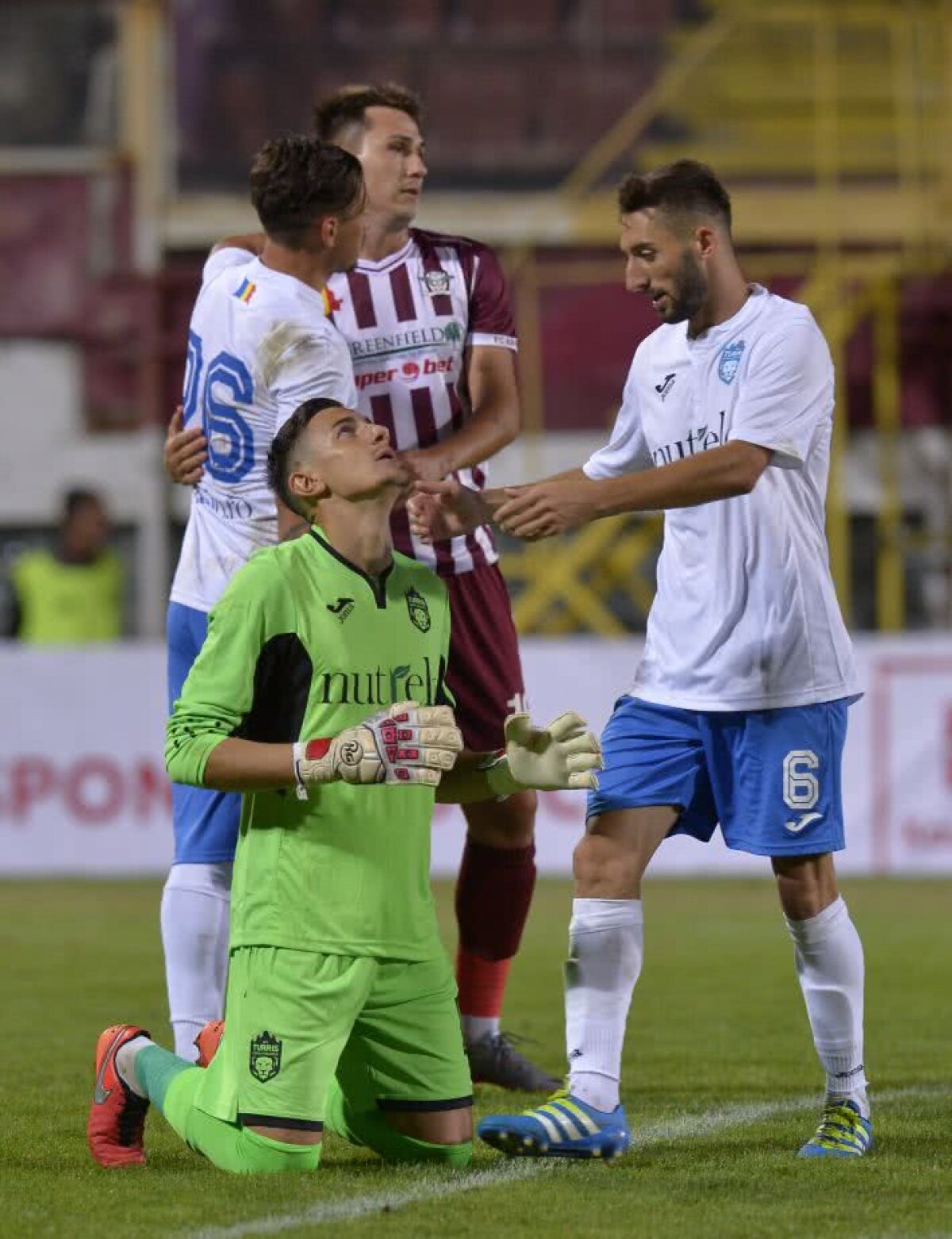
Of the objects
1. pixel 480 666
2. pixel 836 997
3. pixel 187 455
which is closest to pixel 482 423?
pixel 480 666

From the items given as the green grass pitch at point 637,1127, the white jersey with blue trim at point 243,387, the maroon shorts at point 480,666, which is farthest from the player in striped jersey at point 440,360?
the green grass pitch at point 637,1127

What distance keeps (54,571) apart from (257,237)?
8.27 meters

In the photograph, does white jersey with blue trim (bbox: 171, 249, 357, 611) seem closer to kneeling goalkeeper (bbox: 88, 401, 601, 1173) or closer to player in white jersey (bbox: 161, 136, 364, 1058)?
player in white jersey (bbox: 161, 136, 364, 1058)

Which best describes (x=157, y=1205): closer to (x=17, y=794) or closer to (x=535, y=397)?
(x=17, y=794)

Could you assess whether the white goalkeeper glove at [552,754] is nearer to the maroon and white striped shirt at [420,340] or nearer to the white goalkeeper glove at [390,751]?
the white goalkeeper glove at [390,751]

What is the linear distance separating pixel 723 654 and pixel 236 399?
4.38ft

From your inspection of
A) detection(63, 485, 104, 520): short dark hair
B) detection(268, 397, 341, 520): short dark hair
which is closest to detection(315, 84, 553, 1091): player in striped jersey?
detection(268, 397, 341, 520): short dark hair

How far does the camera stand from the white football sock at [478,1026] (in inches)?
237

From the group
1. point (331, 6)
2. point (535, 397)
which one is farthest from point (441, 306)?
point (331, 6)

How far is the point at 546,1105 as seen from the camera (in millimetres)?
4707

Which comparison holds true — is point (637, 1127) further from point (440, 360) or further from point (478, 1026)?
point (440, 360)

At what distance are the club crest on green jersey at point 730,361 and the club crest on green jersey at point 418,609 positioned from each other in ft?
2.62

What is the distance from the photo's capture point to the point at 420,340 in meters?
5.91

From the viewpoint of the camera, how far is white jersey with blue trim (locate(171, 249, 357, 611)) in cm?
532
